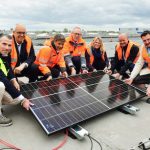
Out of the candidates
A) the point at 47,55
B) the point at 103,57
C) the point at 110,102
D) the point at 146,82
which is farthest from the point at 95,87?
the point at 103,57

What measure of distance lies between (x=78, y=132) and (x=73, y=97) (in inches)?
35.9

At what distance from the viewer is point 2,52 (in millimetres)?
3984

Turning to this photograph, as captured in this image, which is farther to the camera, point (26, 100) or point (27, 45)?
point (27, 45)

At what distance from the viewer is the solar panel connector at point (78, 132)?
330 cm

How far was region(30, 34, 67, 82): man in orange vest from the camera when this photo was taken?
17.0 feet

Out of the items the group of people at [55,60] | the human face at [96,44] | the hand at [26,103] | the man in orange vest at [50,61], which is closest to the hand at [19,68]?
the group of people at [55,60]

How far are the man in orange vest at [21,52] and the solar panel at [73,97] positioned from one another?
100cm

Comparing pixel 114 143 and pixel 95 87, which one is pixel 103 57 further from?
pixel 114 143

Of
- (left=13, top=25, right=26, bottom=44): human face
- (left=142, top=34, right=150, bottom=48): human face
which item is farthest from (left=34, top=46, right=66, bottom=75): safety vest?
(left=142, top=34, right=150, bottom=48): human face

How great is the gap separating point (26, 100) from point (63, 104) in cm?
60

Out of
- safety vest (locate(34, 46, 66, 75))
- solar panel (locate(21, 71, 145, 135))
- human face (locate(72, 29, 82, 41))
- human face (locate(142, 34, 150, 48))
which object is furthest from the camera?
human face (locate(72, 29, 82, 41))

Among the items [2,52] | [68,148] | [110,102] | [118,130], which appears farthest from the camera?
[110,102]

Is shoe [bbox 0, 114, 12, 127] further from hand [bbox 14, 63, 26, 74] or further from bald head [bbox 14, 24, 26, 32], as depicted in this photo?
bald head [bbox 14, 24, 26, 32]

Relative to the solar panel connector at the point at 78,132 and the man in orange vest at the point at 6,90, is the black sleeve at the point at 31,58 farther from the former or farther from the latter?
the solar panel connector at the point at 78,132
